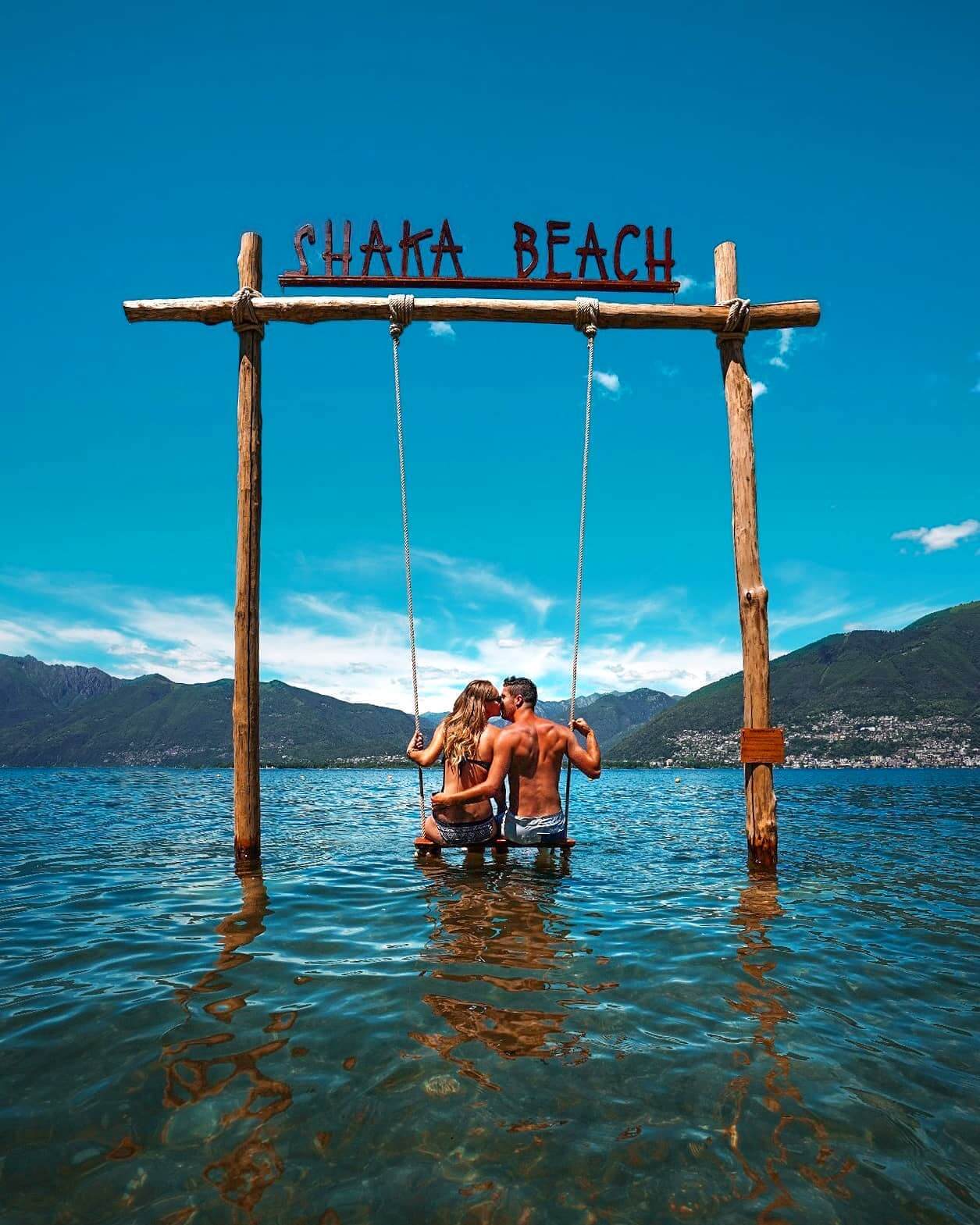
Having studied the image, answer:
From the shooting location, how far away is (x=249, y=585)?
30.6 feet

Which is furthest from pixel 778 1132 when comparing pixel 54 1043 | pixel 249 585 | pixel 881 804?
pixel 881 804

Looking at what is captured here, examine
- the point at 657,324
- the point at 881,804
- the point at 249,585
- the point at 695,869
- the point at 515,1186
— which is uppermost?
the point at 657,324

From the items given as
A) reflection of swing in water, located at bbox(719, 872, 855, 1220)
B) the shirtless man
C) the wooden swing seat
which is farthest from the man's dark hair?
reflection of swing in water, located at bbox(719, 872, 855, 1220)

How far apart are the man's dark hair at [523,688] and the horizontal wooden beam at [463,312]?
495cm

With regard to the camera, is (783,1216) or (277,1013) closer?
(783,1216)

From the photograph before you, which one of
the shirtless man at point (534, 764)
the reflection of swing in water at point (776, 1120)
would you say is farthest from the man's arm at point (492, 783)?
the reflection of swing in water at point (776, 1120)

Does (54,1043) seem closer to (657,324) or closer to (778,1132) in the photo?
(778,1132)

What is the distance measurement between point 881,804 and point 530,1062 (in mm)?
28725

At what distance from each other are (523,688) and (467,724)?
88cm

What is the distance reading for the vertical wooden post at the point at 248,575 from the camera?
9180 mm

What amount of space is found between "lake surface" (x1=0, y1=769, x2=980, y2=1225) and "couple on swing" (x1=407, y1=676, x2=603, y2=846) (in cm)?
70

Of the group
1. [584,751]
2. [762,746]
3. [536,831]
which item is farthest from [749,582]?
[536,831]

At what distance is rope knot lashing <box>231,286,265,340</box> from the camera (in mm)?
9297

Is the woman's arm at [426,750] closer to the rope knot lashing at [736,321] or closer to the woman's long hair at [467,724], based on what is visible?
the woman's long hair at [467,724]
